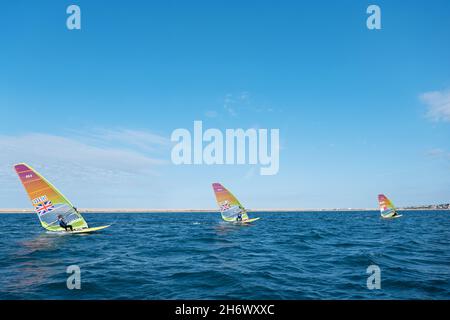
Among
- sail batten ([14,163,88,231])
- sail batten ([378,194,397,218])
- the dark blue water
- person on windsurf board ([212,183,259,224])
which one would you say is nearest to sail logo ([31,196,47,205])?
sail batten ([14,163,88,231])

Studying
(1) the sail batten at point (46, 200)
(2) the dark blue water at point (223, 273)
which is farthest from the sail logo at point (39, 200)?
(2) the dark blue water at point (223, 273)

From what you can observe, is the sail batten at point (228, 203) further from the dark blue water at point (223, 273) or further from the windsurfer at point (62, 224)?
the dark blue water at point (223, 273)

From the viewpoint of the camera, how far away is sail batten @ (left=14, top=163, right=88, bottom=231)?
82.4ft

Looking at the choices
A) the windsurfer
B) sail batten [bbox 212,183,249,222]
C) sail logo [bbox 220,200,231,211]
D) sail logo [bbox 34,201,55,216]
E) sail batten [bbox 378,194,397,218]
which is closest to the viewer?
sail logo [bbox 34,201,55,216]

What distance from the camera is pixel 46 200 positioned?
2619cm

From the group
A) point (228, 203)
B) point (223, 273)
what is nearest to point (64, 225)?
point (223, 273)

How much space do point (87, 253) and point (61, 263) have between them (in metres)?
2.88

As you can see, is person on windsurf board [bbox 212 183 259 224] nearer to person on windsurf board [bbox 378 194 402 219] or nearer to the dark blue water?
the dark blue water

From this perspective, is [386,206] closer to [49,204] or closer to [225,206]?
[225,206]

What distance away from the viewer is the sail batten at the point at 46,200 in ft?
82.4
